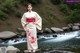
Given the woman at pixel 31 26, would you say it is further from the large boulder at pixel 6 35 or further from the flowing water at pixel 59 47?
the large boulder at pixel 6 35

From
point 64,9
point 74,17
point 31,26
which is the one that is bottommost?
point 74,17

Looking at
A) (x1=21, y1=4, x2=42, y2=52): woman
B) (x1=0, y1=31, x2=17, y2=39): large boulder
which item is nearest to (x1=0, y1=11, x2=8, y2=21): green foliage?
(x1=0, y1=31, x2=17, y2=39): large boulder

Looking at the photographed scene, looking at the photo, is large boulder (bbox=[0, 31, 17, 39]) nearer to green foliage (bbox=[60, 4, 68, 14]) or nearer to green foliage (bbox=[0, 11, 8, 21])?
green foliage (bbox=[0, 11, 8, 21])

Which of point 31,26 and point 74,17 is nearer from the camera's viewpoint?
point 31,26

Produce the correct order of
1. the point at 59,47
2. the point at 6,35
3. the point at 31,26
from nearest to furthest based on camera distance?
the point at 31,26 < the point at 59,47 < the point at 6,35

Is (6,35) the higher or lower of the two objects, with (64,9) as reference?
lower

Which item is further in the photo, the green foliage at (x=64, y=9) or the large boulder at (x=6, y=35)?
the green foliage at (x=64, y=9)

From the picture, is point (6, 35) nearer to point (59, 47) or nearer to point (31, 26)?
point (59, 47)

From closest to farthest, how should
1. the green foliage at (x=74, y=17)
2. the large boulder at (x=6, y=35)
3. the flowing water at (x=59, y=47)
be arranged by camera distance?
the flowing water at (x=59, y=47)
the large boulder at (x=6, y=35)
the green foliage at (x=74, y=17)

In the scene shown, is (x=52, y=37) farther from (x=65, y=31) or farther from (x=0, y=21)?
(x=0, y=21)

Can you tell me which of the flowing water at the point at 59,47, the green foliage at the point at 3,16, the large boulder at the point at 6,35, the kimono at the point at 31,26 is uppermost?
the kimono at the point at 31,26

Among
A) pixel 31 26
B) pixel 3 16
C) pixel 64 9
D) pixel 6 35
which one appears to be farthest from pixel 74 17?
pixel 31 26

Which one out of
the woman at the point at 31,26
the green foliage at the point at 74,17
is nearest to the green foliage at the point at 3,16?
the green foliage at the point at 74,17

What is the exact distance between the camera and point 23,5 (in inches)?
1757
